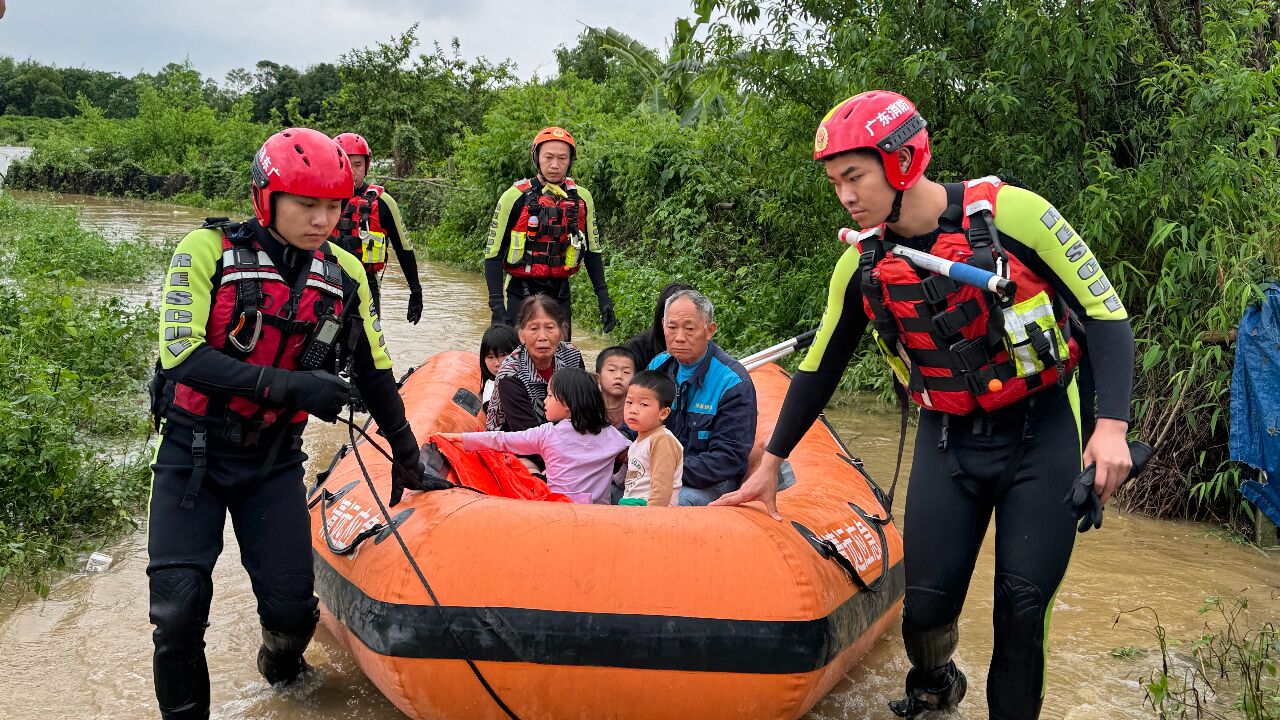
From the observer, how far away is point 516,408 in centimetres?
450

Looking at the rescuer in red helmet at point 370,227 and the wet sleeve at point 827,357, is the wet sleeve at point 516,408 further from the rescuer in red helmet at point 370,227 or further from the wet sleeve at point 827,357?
the rescuer in red helmet at point 370,227

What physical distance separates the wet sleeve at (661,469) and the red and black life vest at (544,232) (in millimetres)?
2727

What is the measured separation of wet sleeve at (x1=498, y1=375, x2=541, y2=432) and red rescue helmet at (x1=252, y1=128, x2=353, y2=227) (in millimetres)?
1781

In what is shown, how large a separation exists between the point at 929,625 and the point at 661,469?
114cm

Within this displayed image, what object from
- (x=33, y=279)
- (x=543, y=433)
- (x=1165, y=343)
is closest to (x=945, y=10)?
(x=1165, y=343)

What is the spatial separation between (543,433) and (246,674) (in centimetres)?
133

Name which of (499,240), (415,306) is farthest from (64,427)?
(499,240)

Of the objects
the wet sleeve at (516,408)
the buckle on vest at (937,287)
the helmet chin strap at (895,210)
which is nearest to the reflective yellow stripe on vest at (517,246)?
the wet sleeve at (516,408)

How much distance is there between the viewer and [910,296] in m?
2.64

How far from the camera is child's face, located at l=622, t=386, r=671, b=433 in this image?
376cm

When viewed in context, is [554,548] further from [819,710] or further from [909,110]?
[909,110]

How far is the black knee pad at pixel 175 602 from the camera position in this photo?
2.78 m

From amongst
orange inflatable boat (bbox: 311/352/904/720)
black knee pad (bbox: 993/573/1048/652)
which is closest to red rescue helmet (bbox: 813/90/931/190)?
black knee pad (bbox: 993/573/1048/652)

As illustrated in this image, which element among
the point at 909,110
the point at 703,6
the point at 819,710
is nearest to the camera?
the point at 909,110
